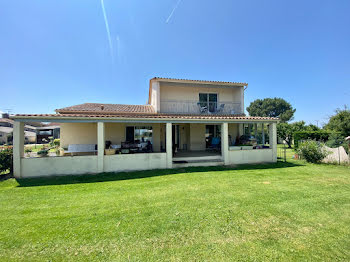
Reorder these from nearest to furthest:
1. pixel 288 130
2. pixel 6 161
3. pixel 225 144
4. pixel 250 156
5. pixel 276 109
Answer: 1. pixel 6 161
2. pixel 225 144
3. pixel 250 156
4. pixel 288 130
5. pixel 276 109

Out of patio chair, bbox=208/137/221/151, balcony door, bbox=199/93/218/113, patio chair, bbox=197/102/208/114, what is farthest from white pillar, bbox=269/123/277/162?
patio chair, bbox=197/102/208/114

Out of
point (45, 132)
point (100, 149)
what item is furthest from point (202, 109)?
point (45, 132)

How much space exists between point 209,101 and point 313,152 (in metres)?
8.69

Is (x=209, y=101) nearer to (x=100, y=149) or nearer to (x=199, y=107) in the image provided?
(x=199, y=107)

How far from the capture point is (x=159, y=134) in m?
12.3

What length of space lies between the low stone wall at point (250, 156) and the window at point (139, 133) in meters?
6.55

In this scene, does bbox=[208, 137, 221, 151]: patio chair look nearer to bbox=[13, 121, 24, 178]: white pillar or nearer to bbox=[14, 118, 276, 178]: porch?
bbox=[14, 118, 276, 178]: porch

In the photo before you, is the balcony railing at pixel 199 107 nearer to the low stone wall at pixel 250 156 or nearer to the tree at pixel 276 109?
the low stone wall at pixel 250 156

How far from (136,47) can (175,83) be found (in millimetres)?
5269

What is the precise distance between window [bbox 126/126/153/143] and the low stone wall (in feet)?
21.5

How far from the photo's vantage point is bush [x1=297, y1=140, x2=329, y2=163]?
10070mm

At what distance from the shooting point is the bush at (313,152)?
10.1 metres

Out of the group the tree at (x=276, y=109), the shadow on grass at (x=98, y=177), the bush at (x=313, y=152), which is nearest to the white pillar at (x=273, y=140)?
the bush at (x=313, y=152)

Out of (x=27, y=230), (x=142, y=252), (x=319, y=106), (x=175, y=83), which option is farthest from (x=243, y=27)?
(x=319, y=106)
